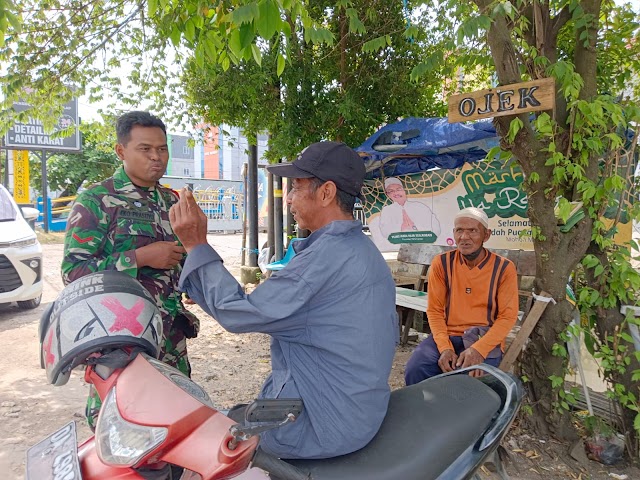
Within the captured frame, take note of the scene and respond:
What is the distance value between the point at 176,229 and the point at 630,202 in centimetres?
284

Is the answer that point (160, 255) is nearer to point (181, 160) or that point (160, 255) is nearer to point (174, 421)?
point (174, 421)

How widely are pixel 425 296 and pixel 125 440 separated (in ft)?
13.8

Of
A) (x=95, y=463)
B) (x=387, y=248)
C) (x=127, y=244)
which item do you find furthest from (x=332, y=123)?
(x=95, y=463)

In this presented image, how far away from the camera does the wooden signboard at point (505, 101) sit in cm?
270

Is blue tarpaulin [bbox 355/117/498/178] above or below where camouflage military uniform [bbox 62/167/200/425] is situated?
above

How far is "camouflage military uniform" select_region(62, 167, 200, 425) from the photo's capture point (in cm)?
198

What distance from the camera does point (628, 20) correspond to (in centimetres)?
332

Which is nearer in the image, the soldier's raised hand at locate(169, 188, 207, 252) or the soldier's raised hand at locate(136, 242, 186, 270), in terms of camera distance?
the soldier's raised hand at locate(169, 188, 207, 252)

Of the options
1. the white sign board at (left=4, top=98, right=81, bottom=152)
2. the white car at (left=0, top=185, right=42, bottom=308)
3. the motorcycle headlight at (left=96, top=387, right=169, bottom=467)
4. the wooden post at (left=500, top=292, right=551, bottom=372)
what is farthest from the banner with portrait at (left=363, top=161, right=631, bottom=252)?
the white sign board at (left=4, top=98, right=81, bottom=152)

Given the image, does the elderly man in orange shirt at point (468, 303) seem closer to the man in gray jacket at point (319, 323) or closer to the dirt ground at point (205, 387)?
the dirt ground at point (205, 387)

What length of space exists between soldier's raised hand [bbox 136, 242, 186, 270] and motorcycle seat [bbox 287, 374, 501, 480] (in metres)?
0.99

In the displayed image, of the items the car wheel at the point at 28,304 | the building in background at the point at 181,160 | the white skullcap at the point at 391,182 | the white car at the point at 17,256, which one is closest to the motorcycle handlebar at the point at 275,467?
the white skullcap at the point at 391,182

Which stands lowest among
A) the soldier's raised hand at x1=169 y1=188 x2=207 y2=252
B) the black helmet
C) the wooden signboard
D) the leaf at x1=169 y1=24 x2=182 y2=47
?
the black helmet

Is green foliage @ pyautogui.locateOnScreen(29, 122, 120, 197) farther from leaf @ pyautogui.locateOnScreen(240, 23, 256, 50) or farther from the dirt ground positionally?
leaf @ pyautogui.locateOnScreen(240, 23, 256, 50)
